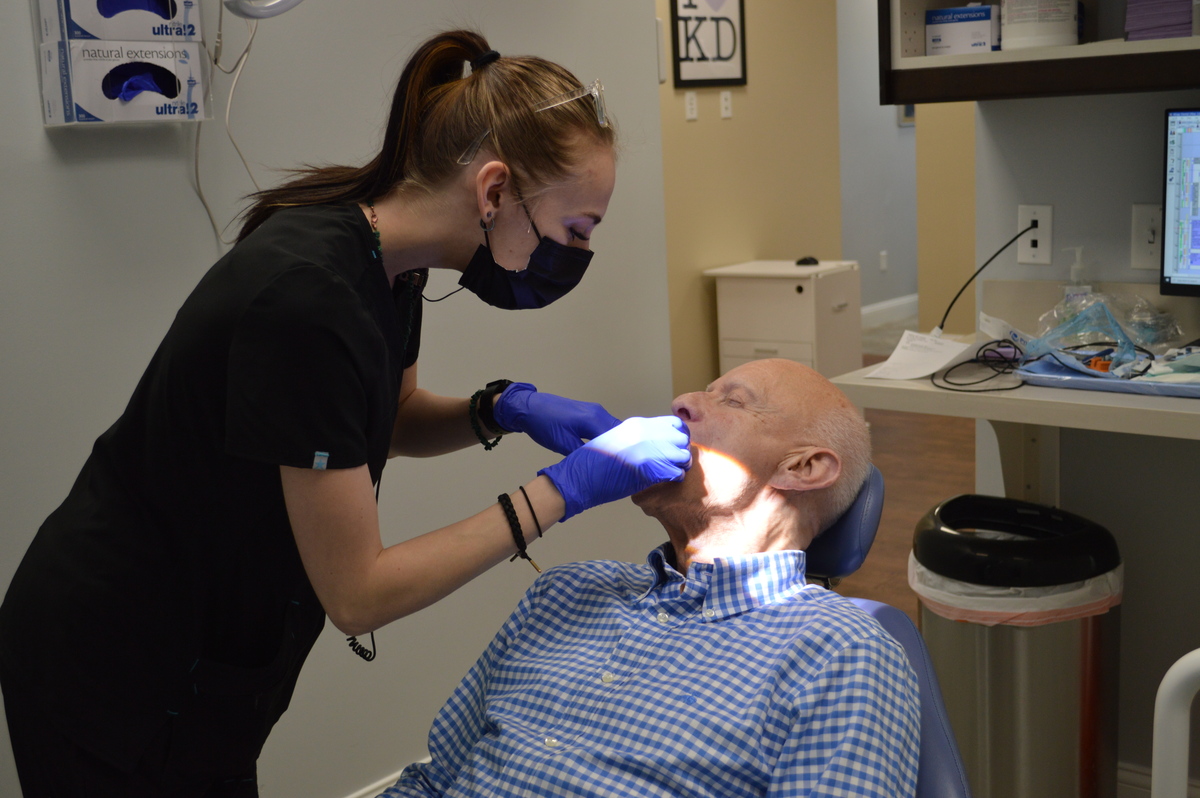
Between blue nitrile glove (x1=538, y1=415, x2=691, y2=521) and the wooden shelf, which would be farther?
the wooden shelf

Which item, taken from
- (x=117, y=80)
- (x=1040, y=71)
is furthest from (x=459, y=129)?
(x=1040, y=71)

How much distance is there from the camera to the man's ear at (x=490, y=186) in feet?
4.10

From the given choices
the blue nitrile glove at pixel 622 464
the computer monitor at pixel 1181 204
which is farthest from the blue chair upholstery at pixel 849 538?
the computer monitor at pixel 1181 204

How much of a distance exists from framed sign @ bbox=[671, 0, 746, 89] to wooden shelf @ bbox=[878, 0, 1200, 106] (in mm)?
2478

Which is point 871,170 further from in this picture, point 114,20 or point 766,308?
point 114,20

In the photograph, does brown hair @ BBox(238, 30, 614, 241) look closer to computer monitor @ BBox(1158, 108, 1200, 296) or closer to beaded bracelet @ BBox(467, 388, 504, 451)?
beaded bracelet @ BBox(467, 388, 504, 451)

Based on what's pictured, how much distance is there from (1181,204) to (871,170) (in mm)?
5191

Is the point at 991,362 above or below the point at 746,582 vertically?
above

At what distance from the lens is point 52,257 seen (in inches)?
66.4

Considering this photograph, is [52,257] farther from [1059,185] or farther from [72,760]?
[1059,185]

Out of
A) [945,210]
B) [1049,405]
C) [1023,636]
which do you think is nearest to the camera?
[1049,405]

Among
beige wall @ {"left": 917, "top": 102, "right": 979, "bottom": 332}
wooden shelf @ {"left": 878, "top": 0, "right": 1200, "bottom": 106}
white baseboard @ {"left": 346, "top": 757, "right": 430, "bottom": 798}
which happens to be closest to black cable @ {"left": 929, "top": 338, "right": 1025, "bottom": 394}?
wooden shelf @ {"left": 878, "top": 0, "right": 1200, "bottom": 106}

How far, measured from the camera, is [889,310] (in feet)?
24.2

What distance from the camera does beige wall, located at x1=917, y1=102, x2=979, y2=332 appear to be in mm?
5949
